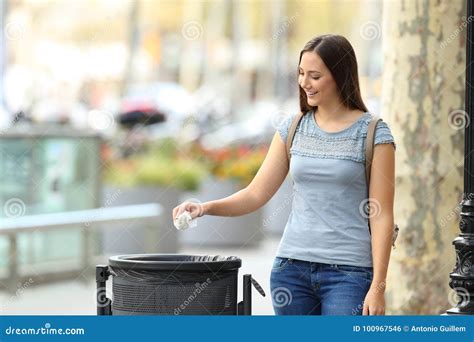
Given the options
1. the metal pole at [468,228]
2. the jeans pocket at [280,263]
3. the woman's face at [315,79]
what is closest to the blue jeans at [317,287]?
the jeans pocket at [280,263]

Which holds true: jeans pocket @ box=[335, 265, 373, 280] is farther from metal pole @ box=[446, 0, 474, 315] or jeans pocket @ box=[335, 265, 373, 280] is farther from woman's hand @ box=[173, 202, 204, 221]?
metal pole @ box=[446, 0, 474, 315]

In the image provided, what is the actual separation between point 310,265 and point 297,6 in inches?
2013

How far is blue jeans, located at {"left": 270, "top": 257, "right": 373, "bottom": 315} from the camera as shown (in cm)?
448

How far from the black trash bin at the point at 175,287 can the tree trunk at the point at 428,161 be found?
10.3 ft

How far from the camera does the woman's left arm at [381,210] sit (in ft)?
14.5

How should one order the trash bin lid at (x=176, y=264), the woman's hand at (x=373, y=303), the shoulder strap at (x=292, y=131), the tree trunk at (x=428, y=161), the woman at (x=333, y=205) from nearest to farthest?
the trash bin lid at (x=176, y=264)
the woman's hand at (x=373, y=303)
the woman at (x=333, y=205)
the shoulder strap at (x=292, y=131)
the tree trunk at (x=428, y=161)

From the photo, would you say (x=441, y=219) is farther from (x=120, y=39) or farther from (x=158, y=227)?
(x=120, y=39)

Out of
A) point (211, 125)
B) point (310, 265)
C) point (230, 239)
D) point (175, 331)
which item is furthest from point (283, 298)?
point (211, 125)

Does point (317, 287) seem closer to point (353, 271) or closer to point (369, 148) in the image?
point (353, 271)

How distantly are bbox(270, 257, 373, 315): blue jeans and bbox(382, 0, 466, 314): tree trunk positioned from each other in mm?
2826

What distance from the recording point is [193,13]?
54531 mm

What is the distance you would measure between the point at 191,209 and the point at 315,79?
708 mm

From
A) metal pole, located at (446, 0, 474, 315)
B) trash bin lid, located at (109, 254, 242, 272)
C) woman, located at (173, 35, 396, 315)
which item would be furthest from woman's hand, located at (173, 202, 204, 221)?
metal pole, located at (446, 0, 474, 315)

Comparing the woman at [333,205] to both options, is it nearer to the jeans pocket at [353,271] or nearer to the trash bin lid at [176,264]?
the jeans pocket at [353,271]
